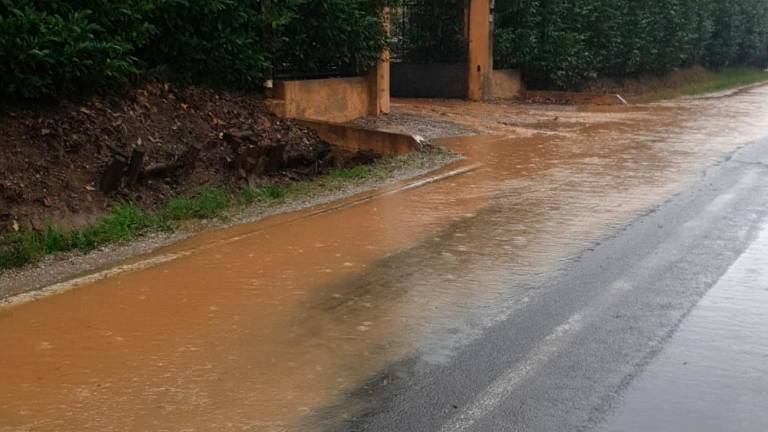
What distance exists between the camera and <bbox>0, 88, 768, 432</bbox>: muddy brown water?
4.79 m

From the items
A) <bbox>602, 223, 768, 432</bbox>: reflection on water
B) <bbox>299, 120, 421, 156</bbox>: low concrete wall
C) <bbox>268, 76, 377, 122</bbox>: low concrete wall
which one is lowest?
<bbox>602, 223, 768, 432</bbox>: reflection on water

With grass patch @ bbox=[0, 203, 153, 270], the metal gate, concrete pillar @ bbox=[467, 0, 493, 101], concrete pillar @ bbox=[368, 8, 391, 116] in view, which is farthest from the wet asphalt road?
the metal gate

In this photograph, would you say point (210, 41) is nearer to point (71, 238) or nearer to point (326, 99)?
point (326, 99)

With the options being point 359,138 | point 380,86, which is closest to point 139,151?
point 359,138

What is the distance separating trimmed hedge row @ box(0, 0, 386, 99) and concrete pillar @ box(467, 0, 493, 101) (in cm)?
816

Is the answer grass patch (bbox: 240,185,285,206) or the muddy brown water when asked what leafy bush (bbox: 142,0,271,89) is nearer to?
grass patch (bbox: 240,185,285,206)

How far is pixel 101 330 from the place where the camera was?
19.5ft

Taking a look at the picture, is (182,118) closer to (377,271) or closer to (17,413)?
(377,271)

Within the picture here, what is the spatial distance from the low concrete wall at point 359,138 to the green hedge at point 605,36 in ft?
39.0

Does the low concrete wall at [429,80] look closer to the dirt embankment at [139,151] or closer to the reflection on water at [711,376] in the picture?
the dirt embankment at [139,151]

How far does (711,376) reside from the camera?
5.08m

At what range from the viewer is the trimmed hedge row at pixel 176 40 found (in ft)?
31.4

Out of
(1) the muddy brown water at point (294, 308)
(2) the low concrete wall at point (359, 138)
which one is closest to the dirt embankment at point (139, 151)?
(2) the low concrete wall at point (359, 138)

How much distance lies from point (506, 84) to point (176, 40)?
1533 cm
